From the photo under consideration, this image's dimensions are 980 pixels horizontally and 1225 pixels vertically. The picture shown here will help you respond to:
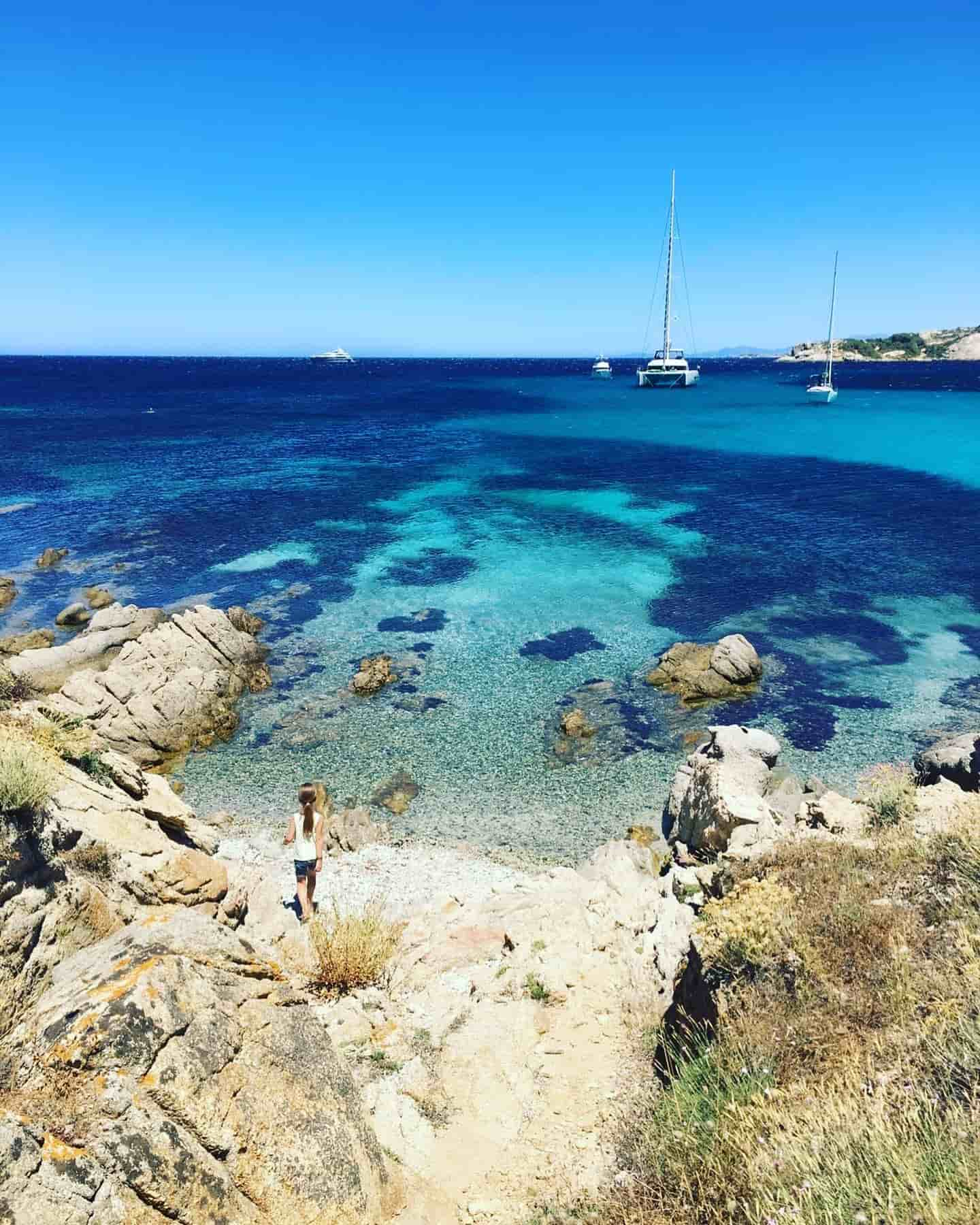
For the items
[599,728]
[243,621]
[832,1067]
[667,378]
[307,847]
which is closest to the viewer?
[832,1067]

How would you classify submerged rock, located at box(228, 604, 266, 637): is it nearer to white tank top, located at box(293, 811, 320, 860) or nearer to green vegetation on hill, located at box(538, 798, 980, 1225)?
white tank top, located at box(293, 811, 320, 860)

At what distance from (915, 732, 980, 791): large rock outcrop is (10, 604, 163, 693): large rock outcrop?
2288 cm

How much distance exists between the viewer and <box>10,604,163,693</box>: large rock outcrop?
70.4 ft

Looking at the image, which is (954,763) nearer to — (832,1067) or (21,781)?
(832,1067)

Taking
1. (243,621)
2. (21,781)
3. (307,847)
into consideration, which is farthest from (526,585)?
(21,781)

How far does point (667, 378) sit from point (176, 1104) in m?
141

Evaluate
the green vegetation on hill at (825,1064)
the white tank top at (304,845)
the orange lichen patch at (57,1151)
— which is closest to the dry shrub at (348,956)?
the white tank top at (304,845)

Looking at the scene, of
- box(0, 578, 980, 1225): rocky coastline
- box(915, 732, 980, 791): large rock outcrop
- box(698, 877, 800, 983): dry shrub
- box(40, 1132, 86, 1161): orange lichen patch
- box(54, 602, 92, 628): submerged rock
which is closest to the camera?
box(40, 1132, 86, 1161): orange lichen patch

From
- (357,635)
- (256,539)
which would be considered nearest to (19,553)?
(256,539)

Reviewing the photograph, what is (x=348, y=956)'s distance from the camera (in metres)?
8.51

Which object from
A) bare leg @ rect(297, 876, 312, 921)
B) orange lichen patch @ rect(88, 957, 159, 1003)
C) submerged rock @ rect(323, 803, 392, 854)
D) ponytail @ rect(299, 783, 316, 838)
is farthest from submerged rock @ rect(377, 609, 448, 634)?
orange lichen patch @ rect(88, 957, 159, 1003)

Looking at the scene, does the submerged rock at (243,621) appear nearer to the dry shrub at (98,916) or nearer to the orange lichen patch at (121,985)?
the dry shrub at (98,916)

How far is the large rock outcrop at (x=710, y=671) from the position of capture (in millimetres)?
21609

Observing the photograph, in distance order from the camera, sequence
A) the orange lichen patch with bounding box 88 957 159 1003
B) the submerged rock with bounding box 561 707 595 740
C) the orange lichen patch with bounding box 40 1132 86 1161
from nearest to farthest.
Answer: the orange lichen patch with bounding box 40 1132 86 1161 → the orange lichen patch with bounding box 88 957 159 1003 → the submerged rock with bounding box 561 707 595 740
